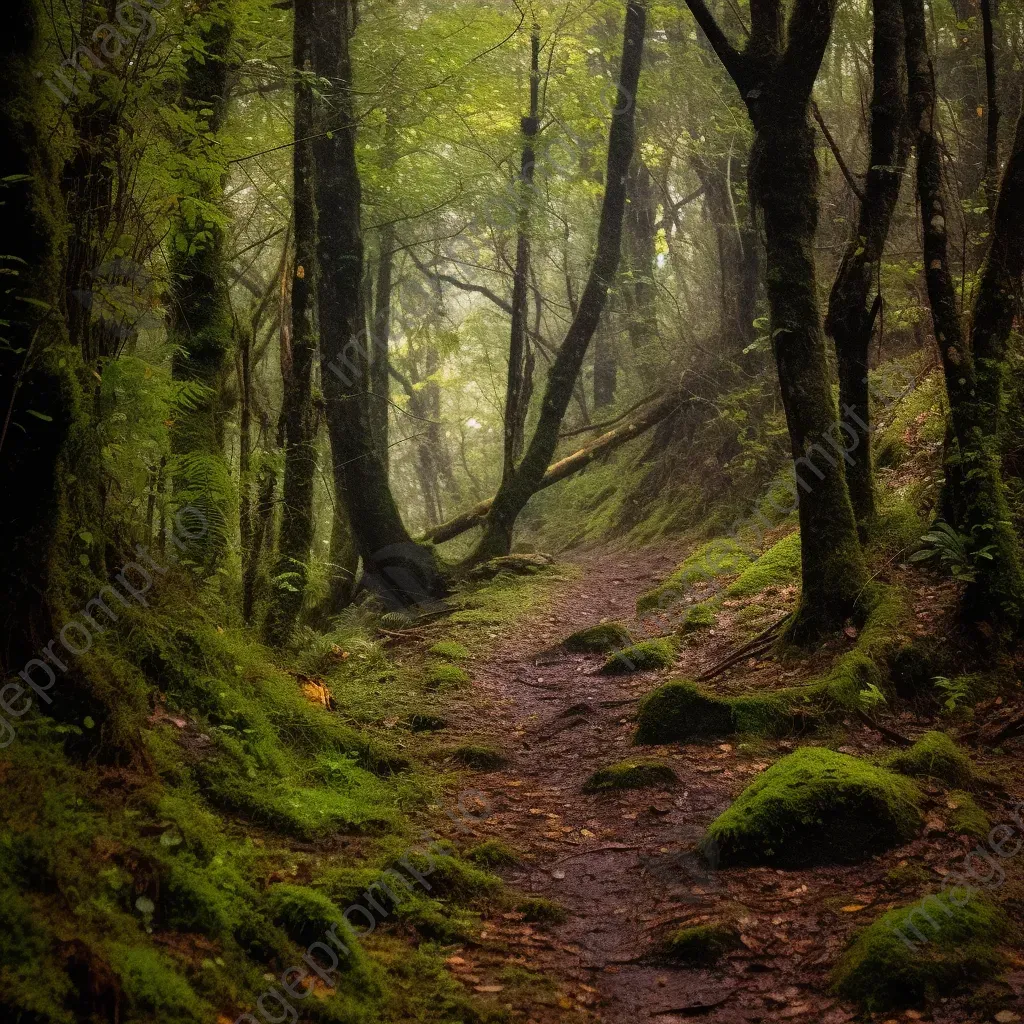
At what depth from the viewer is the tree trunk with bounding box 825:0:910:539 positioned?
25.9 ft

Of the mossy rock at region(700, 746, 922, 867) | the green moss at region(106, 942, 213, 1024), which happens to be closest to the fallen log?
the mossy rock at region(700, 746, 922, 867)

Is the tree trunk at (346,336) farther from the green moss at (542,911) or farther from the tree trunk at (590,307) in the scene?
the green moss at (542,911)

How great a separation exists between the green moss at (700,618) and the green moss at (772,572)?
1.25ft

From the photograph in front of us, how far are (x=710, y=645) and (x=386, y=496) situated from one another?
5142 mm

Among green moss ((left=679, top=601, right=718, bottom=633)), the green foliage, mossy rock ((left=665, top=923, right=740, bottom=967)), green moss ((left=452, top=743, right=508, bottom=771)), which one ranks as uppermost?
the green foliage

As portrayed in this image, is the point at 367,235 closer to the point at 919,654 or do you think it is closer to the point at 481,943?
the point at 919,654

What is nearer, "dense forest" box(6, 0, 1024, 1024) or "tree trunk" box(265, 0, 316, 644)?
"dense forest" box(6, 0, 1024, 1024)

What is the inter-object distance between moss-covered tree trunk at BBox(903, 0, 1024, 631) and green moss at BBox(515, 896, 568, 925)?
13.8 feet

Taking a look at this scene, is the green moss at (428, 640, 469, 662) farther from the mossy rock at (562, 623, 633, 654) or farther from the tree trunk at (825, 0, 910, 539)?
the tree trunk at (825, 0, 910, 539)

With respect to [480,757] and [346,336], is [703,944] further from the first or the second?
[346,336]

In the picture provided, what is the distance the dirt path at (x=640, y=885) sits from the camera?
11.6 ft

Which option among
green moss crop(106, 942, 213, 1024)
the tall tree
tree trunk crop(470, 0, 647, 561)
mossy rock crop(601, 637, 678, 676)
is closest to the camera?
green moss crop(106, 942, 213, 1024)

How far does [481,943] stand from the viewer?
12.8ft

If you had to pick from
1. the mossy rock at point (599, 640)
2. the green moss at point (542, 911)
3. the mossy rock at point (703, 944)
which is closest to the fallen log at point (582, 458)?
the mossy rock at point (599, 640)
